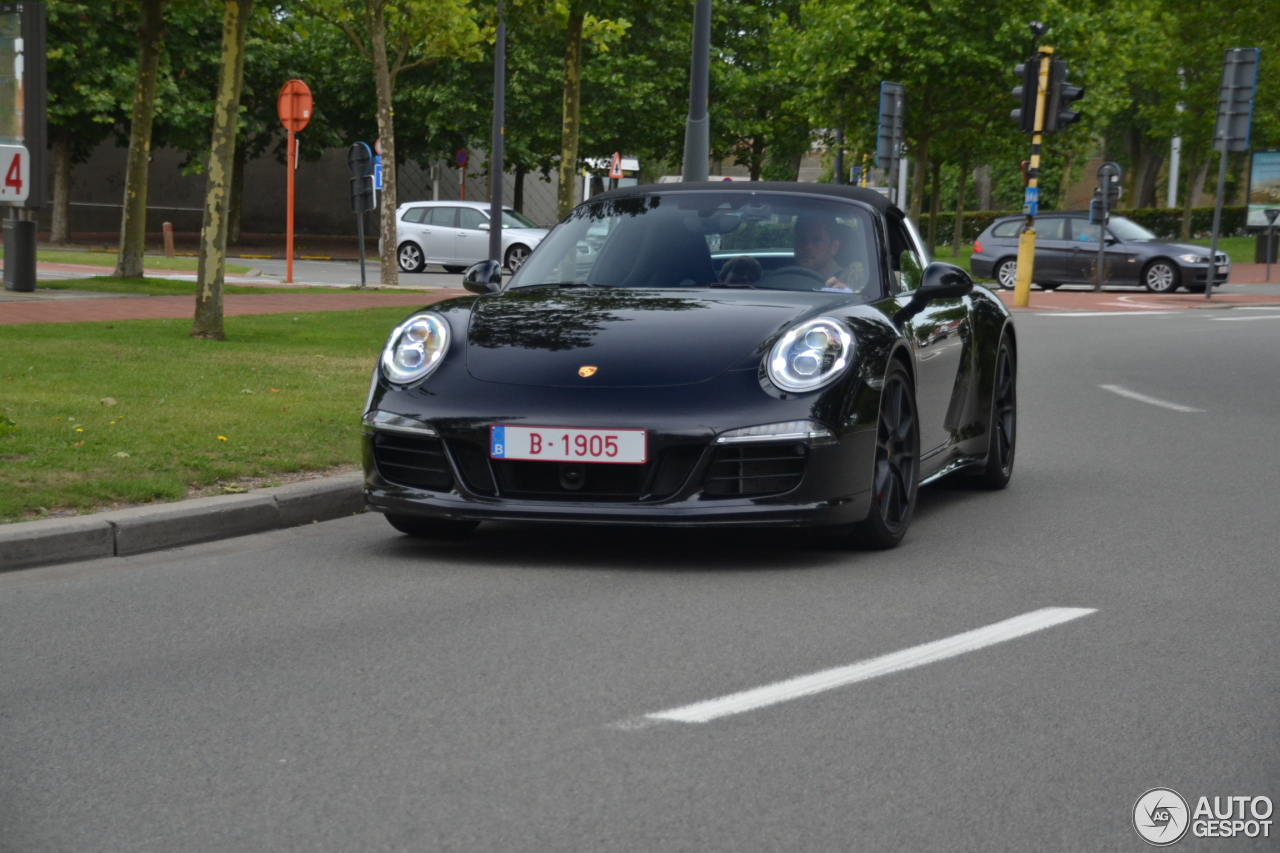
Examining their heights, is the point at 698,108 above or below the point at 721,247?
above

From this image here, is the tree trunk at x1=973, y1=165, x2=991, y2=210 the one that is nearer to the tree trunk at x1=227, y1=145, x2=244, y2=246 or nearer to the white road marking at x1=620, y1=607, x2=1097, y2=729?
the tree trunk at x1=227, y1=145, x2=244, y2=246

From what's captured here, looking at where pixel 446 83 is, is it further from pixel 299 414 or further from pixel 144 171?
pixel 299 414

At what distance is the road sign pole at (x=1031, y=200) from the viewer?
23.9 metres

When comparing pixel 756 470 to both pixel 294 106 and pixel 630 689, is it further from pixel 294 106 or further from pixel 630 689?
pixel 294 106

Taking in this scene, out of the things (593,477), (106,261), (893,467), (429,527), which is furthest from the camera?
(106,261)

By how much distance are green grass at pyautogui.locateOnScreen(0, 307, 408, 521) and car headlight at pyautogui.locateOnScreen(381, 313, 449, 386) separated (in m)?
1.14

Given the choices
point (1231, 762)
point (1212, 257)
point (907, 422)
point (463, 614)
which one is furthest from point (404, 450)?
point (1212, 257)

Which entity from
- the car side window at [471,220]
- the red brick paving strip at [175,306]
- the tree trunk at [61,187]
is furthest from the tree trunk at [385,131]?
the tree trunk at [61,187]

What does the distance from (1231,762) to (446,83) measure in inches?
1711

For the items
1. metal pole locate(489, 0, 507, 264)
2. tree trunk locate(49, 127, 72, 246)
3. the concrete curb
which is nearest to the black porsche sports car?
the concrete curb

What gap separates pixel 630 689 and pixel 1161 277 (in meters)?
27.1

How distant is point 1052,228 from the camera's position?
30312 millimetres

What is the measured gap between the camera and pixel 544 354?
604 centimetres

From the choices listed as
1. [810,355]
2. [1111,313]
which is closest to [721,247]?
[810,355]
